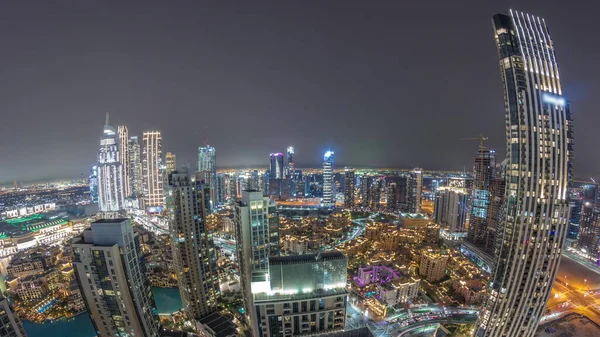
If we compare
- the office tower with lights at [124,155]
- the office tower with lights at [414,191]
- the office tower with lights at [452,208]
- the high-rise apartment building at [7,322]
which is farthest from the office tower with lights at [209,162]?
the high-rise apartment building at [7,322]

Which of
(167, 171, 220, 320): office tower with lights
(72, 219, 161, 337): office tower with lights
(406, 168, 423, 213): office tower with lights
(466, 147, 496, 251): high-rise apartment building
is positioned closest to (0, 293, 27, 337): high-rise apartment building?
(72, 219, 161, 337): office tower with lights

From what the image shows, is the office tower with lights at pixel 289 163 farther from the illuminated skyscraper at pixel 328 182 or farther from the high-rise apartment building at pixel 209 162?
the high-rise apartment building at pixel 209 162

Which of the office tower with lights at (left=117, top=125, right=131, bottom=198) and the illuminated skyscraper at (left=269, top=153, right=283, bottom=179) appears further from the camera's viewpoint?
the illuminated skyscraper at (left=269, top=153, right=283, bottom=179)

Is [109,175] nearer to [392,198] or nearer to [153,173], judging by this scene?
[153,173]

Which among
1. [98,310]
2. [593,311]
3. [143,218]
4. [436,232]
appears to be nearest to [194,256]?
[98,310]

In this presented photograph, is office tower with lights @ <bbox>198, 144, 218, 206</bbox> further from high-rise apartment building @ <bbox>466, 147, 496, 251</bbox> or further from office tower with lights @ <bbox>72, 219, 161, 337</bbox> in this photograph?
high-rise apartment building @ <bbox>466, 147, 496, 251</bbox>

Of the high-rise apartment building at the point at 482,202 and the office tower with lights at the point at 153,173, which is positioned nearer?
the high-rise apartment building at the point at 482,202

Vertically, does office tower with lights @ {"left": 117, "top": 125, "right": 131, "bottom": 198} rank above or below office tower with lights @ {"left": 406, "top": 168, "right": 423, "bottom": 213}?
above
